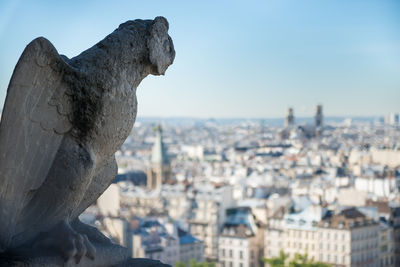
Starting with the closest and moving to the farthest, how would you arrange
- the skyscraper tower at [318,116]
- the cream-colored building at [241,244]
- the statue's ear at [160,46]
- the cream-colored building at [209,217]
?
1. the statue's ear at [160,46]
2. the cream-colored building at [241,244]
3. the cream-colored building at [209,217]
4. the skyscraper tower at [318,116]

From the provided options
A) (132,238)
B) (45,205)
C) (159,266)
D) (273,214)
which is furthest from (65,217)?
(273,214)

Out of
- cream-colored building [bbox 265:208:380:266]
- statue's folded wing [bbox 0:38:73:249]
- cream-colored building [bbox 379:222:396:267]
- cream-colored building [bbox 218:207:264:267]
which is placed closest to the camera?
statue's folded wing [bbox 0:38:73:249]

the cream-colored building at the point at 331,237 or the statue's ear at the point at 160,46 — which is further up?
the statue's ear at the point at 160,46

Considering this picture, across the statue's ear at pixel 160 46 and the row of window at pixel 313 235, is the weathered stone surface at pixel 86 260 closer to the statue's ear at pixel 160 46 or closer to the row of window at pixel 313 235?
the statue's ear at pixel 160 46

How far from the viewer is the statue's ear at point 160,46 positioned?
2.40m

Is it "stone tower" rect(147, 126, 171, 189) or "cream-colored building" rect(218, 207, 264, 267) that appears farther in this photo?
"stone tower" rect(147, 126, 171, 189)

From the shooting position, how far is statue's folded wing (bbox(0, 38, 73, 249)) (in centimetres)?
204

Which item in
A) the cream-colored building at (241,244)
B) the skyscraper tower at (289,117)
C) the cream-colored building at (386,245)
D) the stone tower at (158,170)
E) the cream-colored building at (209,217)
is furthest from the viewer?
the skyscraper tower at (289,117)

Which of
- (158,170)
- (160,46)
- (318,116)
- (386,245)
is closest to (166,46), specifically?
(160,46)

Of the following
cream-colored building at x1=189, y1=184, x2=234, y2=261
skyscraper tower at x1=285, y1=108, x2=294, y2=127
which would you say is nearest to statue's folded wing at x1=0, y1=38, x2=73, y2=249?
cream-colored building at x1=189, y1=184, x2=234, y2=261

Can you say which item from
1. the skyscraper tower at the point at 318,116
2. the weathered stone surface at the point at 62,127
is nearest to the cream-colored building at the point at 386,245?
the weathered stone surface at the point at 62,127

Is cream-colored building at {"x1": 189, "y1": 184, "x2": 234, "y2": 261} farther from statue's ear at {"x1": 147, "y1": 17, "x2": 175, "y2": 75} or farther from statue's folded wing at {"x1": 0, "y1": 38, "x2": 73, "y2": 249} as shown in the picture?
statue's folded wing at {"x1": 0, "y1": 38, "x2": 73, "y2": 249}

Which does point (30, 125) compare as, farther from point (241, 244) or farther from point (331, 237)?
point (241, 244)

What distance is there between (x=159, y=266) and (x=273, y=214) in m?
21.8
